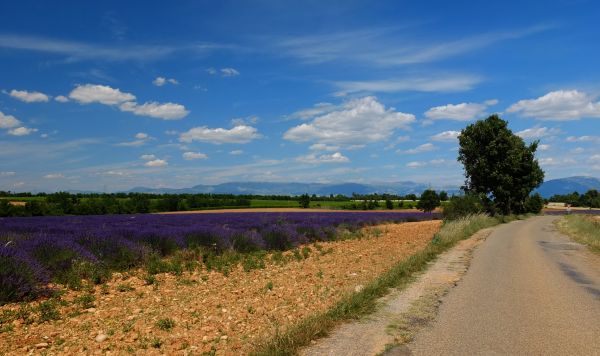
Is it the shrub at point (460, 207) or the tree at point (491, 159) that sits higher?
the tree at point (491, 159)

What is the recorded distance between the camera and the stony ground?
624 cm

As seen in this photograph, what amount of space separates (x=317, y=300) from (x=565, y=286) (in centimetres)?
579

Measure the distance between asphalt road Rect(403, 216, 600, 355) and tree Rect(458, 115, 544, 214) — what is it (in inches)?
1486

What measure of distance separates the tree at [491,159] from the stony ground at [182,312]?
40.7 m

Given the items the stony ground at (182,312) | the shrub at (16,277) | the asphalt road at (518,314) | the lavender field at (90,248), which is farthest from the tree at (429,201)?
the shrub at (16,277)

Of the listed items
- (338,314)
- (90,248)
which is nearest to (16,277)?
(90,248)

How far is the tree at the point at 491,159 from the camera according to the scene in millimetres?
48562

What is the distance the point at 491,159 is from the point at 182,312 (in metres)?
48.1

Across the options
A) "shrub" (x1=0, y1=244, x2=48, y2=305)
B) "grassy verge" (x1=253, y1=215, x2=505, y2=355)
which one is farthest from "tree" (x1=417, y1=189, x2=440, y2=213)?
"shrub" (x1=0, y1=244, x2=48, y2=305)

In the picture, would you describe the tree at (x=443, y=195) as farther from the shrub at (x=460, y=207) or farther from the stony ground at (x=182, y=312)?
the stony ground at (x=182, y=312)

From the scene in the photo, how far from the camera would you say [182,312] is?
8023 mm

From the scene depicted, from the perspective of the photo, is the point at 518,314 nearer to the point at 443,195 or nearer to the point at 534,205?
the point at 443,195

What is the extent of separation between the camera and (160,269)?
12.2 m

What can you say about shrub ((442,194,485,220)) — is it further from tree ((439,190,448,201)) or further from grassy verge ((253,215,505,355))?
grassy verge ((253,215,505,355))
